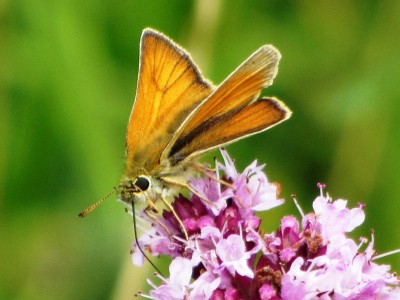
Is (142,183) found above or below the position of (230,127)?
below

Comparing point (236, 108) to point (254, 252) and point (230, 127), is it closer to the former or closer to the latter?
point (230, 127)

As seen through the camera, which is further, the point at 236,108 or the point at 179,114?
the point at 179,114

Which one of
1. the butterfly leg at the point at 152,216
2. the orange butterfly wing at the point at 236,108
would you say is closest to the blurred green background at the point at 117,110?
the butterfly leg at the point at 152,216

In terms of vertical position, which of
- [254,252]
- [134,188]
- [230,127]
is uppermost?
[230,127]

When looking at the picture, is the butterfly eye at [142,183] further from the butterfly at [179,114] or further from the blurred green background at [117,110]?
the blurred green background at [117,110]

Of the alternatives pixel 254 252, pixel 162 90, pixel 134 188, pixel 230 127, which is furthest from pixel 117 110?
pixel 254 252

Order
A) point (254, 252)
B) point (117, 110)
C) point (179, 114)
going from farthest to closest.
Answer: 1. point (117, 110)
2. point (179, 114)
3. point (254, 252)

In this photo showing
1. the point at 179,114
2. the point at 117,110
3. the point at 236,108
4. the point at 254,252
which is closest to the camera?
the point at 254,252
